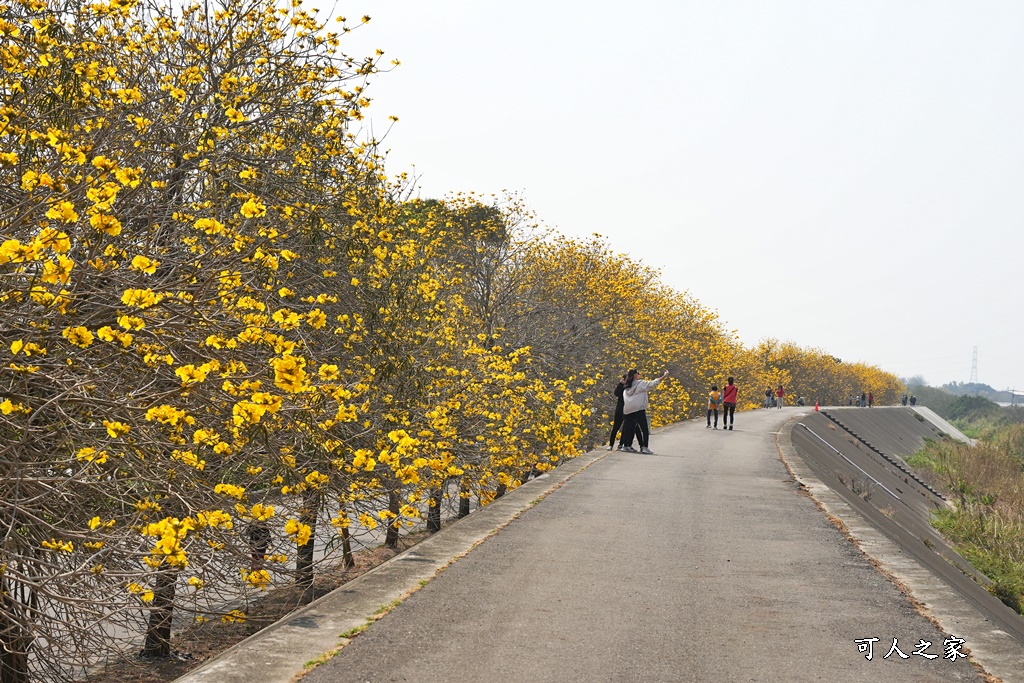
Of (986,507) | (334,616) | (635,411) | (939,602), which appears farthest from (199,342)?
(986,507)

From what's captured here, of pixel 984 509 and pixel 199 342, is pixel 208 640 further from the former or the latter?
pixel 984 509

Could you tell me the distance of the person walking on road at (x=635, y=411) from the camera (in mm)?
20250

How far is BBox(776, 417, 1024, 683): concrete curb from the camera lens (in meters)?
5.77

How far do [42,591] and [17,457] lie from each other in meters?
0.93

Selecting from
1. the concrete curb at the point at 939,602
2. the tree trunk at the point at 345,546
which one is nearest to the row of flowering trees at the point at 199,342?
A: the tree trunk at the point at 345,546

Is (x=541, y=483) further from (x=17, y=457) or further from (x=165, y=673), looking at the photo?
(x=17, y=457)

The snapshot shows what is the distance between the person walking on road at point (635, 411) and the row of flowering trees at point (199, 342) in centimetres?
165

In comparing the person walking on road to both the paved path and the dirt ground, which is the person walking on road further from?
the paved path

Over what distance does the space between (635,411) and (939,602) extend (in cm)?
1330

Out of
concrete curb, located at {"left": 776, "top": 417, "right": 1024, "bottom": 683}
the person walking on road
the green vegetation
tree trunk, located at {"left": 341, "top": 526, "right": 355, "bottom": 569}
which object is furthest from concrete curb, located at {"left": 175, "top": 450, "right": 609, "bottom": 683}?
the person walking on road

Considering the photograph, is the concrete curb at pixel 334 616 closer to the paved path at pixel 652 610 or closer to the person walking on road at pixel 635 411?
the paved path at pixel 652 610

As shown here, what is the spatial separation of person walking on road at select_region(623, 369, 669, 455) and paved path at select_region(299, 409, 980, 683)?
→ 863 centimetres

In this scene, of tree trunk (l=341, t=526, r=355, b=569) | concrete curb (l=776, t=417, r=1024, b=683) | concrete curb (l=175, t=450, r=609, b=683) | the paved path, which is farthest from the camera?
tree trunk (l=341, t=526, r=355, b=569)

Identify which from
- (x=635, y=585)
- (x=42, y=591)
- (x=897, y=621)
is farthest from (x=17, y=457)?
(x=897, y=621)
